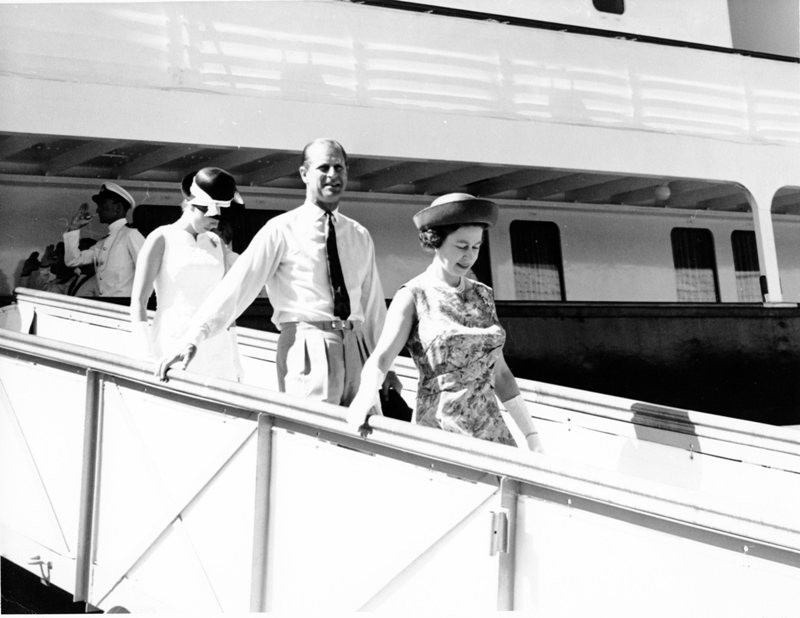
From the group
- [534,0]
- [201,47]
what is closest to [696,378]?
[534,0]

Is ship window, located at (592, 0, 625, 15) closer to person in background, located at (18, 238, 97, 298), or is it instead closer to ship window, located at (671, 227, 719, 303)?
ship window, located at (671, 227, 719, 303)

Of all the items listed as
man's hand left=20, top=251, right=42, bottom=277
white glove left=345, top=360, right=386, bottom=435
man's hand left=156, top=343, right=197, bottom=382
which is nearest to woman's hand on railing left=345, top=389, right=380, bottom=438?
white glove left=345, top=360, right=386, bottom=435

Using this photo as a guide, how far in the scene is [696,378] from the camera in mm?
10570

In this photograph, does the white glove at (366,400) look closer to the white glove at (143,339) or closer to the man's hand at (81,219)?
the white glove at (143,339)

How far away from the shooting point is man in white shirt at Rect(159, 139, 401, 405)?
3.57m

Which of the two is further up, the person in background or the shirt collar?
the person in background

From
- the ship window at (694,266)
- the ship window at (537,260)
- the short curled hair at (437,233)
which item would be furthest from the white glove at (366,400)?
the ship window at (694,266)

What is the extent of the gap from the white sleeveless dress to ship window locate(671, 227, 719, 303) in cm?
961

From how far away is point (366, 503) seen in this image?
121 inches

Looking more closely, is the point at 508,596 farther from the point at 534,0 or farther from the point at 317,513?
the point at 534,0

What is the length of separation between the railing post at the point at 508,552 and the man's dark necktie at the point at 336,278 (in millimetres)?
1244

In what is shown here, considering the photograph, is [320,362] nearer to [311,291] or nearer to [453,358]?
[311,291]

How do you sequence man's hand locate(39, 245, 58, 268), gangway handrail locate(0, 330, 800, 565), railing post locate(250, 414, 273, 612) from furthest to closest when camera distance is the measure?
man's hand locate(39, 245, 58, 268), railing post locate(250, 414, 273, 612), gangway handrail locate(0, 330, 800, 565)

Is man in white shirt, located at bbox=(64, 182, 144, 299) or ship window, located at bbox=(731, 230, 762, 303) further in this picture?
ship window, located at bbox=(731, 230, 762, 303)
